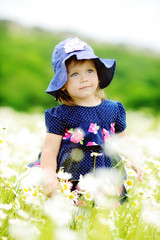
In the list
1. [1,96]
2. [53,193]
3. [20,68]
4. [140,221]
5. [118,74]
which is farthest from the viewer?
[118,74]

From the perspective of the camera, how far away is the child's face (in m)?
2.22

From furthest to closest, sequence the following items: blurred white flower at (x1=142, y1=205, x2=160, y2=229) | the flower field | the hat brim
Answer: the hat brim
blurred white flower at (x1=142, y1=205, x2=160, y2=229)
the flower field

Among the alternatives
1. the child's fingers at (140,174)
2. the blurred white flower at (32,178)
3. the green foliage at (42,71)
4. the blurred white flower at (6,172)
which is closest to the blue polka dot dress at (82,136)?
the child's fingers at (140,174)

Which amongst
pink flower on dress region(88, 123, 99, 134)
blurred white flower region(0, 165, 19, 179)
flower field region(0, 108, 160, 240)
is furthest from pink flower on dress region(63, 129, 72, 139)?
blurred white flower region(0, 165, 19, 179)

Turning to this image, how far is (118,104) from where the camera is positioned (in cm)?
254

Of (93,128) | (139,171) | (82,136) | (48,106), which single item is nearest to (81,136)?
(82,136)

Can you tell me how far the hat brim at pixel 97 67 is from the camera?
217 centimetres

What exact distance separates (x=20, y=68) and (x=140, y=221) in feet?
38.5

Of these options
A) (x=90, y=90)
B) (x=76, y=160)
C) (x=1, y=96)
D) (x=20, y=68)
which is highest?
(x=90, y=90)

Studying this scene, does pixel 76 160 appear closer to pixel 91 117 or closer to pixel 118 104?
pixel 91 117

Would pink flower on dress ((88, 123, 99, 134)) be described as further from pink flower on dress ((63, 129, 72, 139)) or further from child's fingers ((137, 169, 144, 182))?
child's fingers ((137, 169, 144, 182))

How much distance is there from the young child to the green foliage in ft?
31.2

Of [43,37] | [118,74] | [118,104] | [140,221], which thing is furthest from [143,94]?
[140,221]

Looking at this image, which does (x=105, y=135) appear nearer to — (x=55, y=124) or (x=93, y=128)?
(x=93, y=128)
